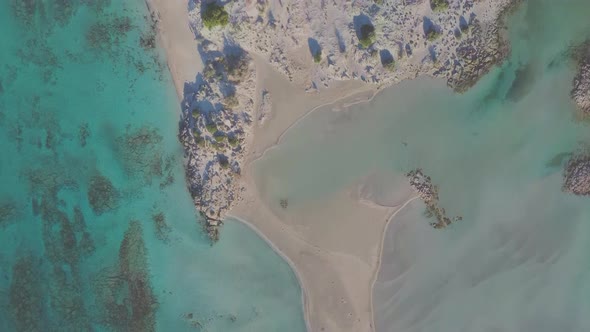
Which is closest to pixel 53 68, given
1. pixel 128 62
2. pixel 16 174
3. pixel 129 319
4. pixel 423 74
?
pixel 128 62

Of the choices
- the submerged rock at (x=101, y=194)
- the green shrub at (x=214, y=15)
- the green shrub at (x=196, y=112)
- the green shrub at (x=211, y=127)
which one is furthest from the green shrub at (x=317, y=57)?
the submerged rock at (x=101, y=194)

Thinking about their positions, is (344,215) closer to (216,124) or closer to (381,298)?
(381,298)

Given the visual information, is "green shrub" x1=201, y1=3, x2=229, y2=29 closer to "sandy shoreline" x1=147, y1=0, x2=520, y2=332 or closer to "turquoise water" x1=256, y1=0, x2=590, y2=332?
"sandy shoreline" x1=147, y1=0, x2=520, y2=332

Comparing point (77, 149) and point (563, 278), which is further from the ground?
point (77, 149)

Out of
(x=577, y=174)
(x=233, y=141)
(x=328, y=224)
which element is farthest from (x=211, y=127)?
(x=577, y=174)

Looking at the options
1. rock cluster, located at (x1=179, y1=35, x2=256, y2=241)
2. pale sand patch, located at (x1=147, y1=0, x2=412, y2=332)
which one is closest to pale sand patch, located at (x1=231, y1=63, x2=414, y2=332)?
pale sand patch, located at (x1=147, y1=0, x2=412, y2=332)

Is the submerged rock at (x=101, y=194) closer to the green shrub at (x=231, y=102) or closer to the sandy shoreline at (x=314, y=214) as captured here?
the sandy shoreline at (x=314, y=214)
